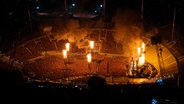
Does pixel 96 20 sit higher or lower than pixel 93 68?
higher

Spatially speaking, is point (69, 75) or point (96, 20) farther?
point (96, 20)

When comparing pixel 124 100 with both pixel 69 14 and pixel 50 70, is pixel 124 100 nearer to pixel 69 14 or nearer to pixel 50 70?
pixel 50 70

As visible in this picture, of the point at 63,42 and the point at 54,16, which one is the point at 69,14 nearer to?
the point at 54,16

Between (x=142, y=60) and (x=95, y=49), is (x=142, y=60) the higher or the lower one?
the lower one

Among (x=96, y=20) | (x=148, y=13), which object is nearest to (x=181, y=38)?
(x=148, y=13)

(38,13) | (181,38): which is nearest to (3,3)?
(38,13)

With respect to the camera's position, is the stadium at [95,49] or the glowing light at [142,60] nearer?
the glowing light at [142,60]

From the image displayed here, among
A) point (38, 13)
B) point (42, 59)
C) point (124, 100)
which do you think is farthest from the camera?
point (38, 13)

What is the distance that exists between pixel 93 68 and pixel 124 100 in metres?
3.42

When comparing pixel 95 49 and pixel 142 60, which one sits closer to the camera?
pixel 142 60

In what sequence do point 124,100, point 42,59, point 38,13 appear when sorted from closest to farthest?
point 124,100, point 42,59, point 38,13

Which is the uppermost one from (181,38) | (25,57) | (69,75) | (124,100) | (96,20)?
(96,20)

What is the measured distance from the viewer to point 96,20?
32.8 ft

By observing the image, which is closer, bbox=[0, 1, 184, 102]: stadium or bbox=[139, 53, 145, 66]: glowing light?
bbox=[139, 53, 145, 66]: glowing light
